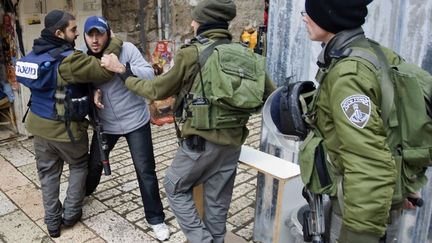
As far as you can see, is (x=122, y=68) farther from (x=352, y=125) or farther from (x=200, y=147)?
(x=352, y=125)

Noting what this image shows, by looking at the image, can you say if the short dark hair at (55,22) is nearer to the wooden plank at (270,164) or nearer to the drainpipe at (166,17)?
the wooden plank at (270,164)

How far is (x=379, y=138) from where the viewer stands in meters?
1.57

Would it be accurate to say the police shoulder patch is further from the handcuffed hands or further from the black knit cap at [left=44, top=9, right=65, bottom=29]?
the black knit cap at [left=44, top=9, right=65, bottom=29]

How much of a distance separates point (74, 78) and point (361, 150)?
7.40 feet

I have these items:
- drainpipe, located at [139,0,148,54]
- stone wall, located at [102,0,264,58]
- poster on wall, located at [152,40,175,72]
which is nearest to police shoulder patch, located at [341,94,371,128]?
poster on wall, located at [152,40,175,72]

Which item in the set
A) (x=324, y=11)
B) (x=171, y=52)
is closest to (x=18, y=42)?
(x=171, y=52)

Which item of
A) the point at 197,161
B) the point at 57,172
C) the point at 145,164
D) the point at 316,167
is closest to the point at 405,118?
the point at 316,167

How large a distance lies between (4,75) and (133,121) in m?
3.44

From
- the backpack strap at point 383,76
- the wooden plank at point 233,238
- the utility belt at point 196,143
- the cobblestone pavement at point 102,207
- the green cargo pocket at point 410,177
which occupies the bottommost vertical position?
the cobblestone pavement at point 102,207

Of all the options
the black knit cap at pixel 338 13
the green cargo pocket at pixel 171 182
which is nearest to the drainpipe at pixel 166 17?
the green cargo pocket at pixel 171 182

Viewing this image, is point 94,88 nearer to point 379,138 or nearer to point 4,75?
point 379,138

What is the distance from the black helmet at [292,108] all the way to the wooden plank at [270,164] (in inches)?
31.7

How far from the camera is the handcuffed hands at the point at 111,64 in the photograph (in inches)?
118

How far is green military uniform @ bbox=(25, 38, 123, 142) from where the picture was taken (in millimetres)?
3002
